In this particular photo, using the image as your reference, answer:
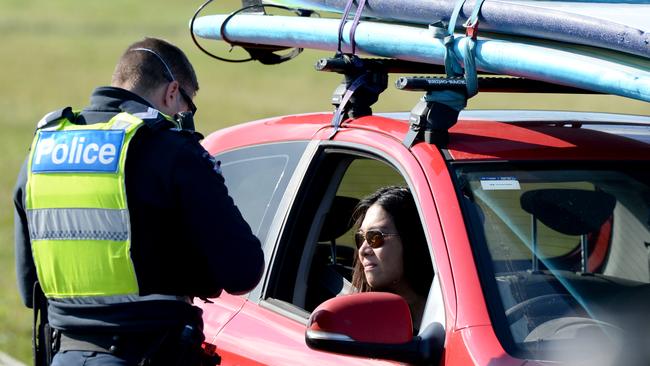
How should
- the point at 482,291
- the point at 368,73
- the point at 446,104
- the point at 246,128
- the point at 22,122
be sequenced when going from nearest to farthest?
1. the point at 482,291
2. the point at 446,104
3. the point at 368,73
4. the point at 246,128
5. the point at 22,122

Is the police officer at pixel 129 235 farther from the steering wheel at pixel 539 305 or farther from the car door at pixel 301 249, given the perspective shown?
the steering wheel at pixel 539 305

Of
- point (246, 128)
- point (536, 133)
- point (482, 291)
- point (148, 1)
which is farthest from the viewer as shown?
point (148, 1)

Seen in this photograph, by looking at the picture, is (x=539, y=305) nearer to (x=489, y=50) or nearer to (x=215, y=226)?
(x=489, y=50)

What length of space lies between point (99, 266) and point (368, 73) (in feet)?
3.48

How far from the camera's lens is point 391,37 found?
4016 millimetres

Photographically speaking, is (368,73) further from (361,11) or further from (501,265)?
(501,265)

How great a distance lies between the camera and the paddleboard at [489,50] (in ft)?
10.9

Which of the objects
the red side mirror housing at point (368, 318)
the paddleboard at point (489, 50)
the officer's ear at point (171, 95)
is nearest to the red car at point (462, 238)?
the red side mirror housing at point (368, 318)

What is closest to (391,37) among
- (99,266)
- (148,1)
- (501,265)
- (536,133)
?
(536,133)

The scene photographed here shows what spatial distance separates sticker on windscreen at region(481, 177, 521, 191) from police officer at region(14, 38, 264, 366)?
0.69 meters

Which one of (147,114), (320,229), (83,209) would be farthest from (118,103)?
(320,229)

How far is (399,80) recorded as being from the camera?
378cm

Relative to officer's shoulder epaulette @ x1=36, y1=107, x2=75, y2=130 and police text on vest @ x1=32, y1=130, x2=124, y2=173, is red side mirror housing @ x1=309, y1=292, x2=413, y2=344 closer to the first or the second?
police text on vest @ x1=32, y1=130, x2=124, y2=173

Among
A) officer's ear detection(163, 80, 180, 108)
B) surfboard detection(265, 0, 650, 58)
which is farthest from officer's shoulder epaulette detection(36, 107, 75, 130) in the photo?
surfboard detection(265, 0, 650, 58)
